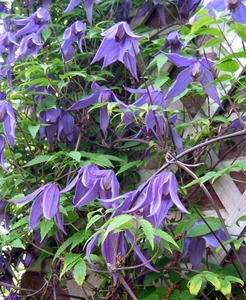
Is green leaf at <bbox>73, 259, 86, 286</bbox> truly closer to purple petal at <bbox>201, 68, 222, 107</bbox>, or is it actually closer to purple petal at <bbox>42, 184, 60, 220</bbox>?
purple petal at <bbox>42, 184, 60, 220</bbox>

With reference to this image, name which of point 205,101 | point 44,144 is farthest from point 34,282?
point 205,101

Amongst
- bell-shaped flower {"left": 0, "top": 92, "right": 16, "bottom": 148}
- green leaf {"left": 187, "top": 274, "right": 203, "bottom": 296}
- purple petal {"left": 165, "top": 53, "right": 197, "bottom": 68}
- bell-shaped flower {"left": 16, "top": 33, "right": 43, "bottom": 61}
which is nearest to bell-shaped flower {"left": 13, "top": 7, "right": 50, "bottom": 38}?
bell-shaped flower {"left": 16, "top": 33, "right": 43, "bottom": 61}

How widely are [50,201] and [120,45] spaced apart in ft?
1.14

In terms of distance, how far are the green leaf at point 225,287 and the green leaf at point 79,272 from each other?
258 millimetres

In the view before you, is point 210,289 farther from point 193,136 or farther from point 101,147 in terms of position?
point 101,147

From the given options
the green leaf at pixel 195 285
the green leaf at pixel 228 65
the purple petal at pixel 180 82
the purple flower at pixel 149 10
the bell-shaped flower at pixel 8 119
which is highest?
the green leaf at pixel 228 65

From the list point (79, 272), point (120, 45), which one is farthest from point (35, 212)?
A: point (120, 45)

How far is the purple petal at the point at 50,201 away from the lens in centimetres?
86

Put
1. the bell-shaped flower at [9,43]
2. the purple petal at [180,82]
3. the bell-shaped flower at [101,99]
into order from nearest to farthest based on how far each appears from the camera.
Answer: the purple petal at [180,82] < the bell-shaped flower at [101,99] < the bell-shaped flower at [9,43]

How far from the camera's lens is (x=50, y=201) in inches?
34.2

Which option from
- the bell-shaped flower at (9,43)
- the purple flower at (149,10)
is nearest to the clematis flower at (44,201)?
the bell-shaped flower at (9,43)

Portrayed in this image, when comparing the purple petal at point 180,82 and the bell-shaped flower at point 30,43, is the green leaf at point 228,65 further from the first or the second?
the bell-shaped flower at point 30,43

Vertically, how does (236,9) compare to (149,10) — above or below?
above

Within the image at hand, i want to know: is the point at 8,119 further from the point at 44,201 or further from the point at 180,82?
the point at 180,82
